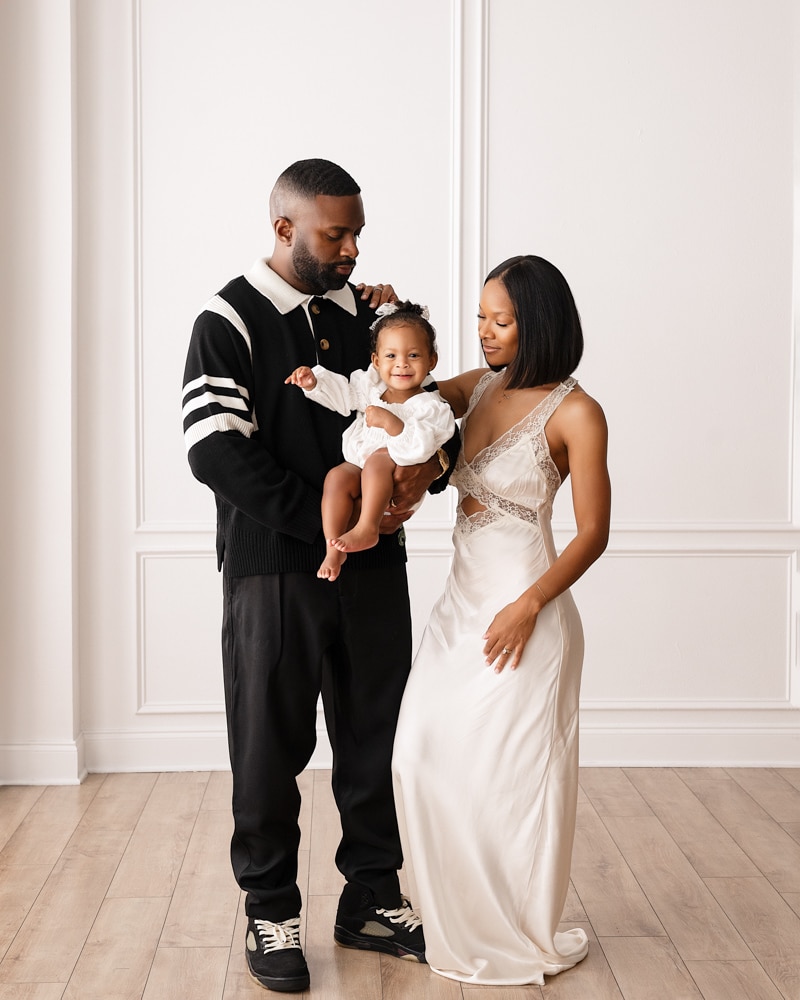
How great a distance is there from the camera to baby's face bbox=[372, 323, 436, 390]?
217 cm

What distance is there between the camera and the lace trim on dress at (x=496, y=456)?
2.29 m

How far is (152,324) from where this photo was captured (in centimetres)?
382

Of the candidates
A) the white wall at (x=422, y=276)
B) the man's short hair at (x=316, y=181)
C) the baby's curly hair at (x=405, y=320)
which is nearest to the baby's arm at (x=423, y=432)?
the baby's curly hair at (x=405, y=320)

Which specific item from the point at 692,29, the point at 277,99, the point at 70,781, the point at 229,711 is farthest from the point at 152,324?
Result: the point at 692,29

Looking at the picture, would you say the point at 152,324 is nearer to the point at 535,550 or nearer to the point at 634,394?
the point at 634,394

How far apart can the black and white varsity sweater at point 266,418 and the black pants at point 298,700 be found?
0.23 feet

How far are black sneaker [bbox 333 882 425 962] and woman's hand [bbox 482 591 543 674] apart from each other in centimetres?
67

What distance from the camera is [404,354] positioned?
2.18 meters

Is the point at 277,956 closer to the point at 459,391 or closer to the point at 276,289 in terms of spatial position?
the point at 459,391

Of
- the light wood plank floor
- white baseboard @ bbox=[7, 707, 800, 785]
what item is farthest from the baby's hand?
white baseboard @ bbox=[7, 707, 800, 785]

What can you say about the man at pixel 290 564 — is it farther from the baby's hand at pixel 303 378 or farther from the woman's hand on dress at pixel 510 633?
A: the woman's hand on dress at pixel 510 633

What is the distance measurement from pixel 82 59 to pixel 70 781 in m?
2.49

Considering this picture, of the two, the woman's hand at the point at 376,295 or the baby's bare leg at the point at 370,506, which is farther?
the woman's hand at the point at 376,295

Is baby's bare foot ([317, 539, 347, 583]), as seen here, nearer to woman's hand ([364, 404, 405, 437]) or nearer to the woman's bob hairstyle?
woman's hand ([364, 404, 405, 437])
